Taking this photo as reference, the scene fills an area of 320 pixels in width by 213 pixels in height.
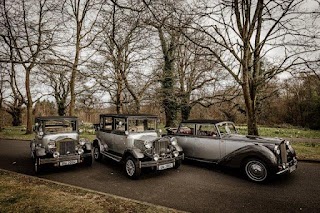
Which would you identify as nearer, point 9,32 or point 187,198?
point 187,198

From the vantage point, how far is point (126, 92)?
56.3 ft

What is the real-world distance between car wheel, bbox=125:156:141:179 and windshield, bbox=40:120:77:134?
3.12 meters

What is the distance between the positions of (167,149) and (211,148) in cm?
167

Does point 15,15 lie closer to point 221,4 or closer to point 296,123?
point 221,4

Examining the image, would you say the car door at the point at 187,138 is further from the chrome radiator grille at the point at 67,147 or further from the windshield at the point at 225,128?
the chrome radiator grille at the point at 67,147

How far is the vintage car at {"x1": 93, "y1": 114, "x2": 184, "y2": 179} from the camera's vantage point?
21.8 feet

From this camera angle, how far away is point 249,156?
6.41 metres

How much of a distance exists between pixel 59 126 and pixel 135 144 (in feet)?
11.2

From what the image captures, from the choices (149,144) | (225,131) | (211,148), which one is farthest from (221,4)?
(149,144)

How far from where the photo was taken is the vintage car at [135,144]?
21.8 ft

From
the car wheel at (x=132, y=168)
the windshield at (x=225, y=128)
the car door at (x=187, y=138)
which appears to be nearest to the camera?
the car wheel at (x=132, y=168)

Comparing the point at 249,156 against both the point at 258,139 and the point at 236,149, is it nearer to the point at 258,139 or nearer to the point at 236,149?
the point at 236,149

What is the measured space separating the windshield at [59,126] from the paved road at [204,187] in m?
1.47

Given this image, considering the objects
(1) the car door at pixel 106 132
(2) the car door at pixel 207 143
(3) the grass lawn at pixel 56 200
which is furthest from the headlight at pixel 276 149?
(1) the car door at pixel 106 132
